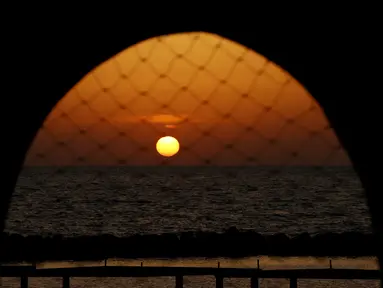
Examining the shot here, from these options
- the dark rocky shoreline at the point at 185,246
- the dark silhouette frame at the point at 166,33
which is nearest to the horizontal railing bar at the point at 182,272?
the dark silhouette frame at the point at 166,33

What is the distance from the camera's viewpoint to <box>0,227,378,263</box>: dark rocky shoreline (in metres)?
22.6

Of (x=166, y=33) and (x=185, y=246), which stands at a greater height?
(x=185, y=246)

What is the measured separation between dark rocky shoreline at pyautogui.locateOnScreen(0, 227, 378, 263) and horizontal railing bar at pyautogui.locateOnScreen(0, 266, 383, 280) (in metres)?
15.7

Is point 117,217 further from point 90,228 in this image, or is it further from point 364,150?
point 364,150

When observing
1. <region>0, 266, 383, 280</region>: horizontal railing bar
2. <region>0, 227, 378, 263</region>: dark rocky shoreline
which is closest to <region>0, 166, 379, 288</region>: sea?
<region>0, 227, 378, 263</region>: dark rocky shoreline

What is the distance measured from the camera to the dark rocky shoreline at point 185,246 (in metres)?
22.6

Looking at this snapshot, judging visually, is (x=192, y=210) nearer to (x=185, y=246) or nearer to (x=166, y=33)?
(x=185, y=246)

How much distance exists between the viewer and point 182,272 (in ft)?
17.7

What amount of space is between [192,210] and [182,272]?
165ft

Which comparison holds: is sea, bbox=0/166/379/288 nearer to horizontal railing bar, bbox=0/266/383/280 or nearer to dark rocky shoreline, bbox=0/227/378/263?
dark rocky shoreline, bbox=0/227/378/263

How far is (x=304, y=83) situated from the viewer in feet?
6.29

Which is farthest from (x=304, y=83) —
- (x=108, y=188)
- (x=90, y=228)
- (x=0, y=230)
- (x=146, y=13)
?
(x=108, y=188)

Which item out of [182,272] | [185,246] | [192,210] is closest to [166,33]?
[182,272]

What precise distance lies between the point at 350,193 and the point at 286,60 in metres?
69.8
